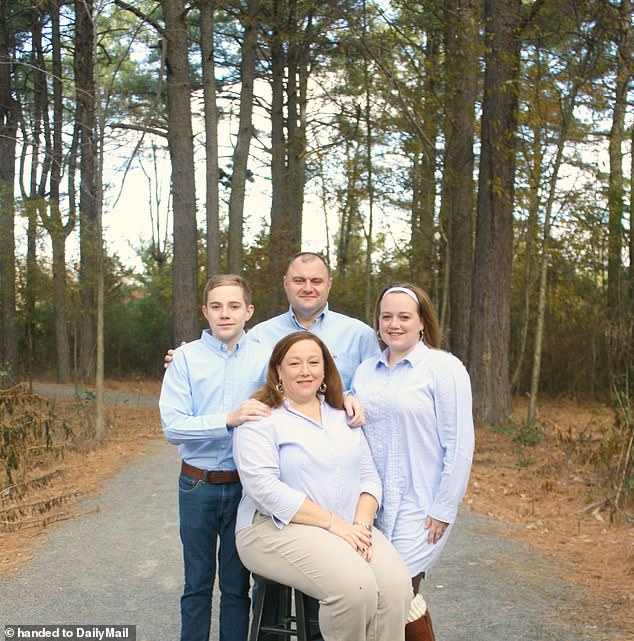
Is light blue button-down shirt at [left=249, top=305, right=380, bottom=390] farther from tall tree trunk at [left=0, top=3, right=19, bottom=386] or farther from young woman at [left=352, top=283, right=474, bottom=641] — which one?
tall tree trunk at [left=0, top=3, right=19, bottom=386]

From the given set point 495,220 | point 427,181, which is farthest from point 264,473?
point 427,181

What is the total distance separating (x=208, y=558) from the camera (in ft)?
11.9

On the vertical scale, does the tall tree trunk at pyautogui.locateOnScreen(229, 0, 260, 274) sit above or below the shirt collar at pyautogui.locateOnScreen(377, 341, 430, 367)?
above

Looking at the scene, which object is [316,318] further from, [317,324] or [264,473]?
[264,473]

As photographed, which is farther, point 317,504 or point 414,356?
point 414,356

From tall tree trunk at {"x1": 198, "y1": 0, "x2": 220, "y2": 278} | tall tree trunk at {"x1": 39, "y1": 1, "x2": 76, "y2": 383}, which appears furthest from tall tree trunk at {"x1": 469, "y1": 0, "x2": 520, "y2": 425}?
tall tree trunk at {"x1": 39, "y1": 1, "x2": 76, "y2": 383}

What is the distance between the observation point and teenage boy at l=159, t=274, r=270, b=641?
3553 millimetres

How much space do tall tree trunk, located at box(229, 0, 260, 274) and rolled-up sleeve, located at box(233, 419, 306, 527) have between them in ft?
43.7

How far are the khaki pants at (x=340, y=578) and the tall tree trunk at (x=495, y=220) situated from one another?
9194mm

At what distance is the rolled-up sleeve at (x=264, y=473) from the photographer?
9.86ft

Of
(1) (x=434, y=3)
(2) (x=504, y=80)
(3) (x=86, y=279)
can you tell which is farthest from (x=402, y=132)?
(3) (x=86, y=279)

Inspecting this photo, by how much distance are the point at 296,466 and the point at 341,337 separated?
0.85 m

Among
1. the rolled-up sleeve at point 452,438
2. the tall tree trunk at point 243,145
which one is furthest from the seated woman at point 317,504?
the tall tree trunk at point 243,145

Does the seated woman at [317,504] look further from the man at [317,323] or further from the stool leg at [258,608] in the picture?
the man at [317,323]
